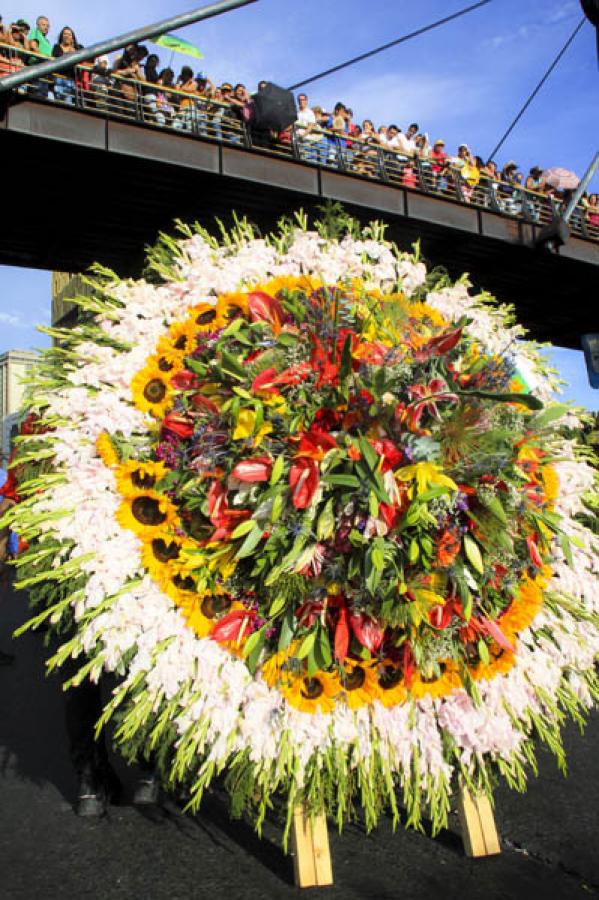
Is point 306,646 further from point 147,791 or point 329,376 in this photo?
point 147,791

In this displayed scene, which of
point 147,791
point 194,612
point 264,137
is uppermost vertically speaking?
point 264,137

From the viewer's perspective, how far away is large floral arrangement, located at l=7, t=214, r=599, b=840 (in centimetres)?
258

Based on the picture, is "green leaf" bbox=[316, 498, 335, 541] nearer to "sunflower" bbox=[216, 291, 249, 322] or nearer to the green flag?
"sunflower" bbox=[216, 291, 249, 322]

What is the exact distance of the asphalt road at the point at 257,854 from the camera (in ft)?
9.33

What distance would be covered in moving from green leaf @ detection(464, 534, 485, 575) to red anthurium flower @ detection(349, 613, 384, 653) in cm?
39

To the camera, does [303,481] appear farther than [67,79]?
No

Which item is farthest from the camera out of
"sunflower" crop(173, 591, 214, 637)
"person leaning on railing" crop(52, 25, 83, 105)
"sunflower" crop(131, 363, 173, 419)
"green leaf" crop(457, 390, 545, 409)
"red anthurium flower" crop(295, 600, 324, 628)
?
"person leaning on railing" crop(52, 25, 83, 105)

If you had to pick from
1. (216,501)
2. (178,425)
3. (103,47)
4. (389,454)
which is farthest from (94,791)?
(103,47)

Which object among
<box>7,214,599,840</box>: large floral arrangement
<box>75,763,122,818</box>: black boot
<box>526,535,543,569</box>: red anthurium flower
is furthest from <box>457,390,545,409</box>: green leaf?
<box>75,763,122,818</box>: black boot

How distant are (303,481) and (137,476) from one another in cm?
71

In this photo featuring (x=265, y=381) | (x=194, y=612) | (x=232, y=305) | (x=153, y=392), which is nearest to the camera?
(x=265, y=381)

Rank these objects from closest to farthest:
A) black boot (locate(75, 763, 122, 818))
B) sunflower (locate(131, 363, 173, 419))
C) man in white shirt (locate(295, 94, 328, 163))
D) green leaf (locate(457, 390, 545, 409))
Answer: green leaf (locate(457, 390, 545, 409)), sunflower (locate(131, 363, 173, 419)), black boot (locate(75, 763, 122, 818)), man in white shirt (locate(295, 94, 328, 163))

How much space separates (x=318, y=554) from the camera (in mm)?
2588

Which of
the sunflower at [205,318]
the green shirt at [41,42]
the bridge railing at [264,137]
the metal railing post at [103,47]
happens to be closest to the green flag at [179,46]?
the bridge railing at [264,137]
